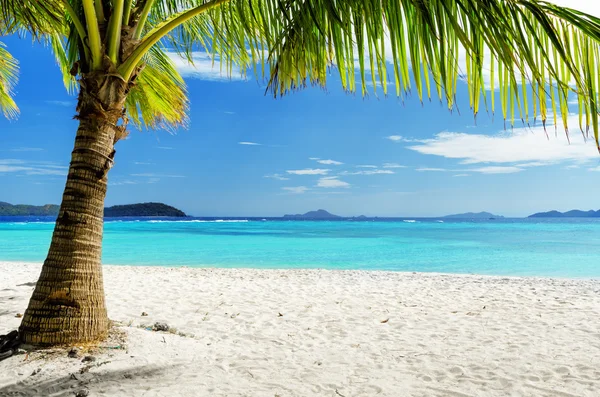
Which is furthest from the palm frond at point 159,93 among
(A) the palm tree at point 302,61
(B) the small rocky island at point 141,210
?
(B) the small rocky island at point 141,210

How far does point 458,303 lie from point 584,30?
4487mm

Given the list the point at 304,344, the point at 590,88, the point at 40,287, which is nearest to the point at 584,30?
the point at 590,88

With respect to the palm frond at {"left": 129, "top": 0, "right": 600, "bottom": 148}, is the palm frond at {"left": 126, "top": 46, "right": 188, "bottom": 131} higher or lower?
higher

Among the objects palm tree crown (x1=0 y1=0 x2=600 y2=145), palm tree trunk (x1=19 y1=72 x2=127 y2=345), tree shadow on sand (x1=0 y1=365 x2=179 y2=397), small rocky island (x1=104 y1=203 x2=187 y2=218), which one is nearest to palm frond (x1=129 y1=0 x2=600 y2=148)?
palm tree crown (x1=0 y1=0 x2=600 y2=145)

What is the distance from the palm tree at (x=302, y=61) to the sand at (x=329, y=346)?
0.44 m

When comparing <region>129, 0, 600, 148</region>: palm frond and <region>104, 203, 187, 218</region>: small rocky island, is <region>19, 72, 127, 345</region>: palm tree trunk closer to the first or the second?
<region>129, 0, 600, 148</region>: palm frond

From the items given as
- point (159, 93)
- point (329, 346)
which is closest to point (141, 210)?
point (159, 93)

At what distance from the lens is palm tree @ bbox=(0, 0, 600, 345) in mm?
2293

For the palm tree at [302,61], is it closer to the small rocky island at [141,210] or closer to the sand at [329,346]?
the sand at [329,346]

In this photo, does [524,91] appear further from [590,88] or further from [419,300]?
[419,300]

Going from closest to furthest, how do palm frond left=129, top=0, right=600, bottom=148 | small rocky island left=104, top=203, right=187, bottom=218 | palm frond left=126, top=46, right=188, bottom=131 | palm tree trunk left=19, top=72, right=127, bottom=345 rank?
palm frond left=129, top=0, right=600, bottom=148, palm tree trunk left=19, top=72, right=127, bottom=345, palm frond left=126, top=46, right=188, bottom=131, small rocky island left=104, top=203, right=187, bottom=218

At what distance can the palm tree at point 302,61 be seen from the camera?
2.29 m

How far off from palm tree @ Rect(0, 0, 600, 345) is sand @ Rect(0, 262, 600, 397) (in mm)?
441

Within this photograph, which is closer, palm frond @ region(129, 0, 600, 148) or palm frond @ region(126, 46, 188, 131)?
palm frond @ region(129, 0, 600, 148)
